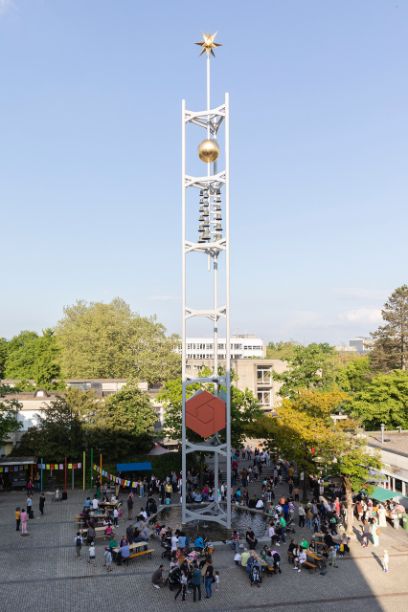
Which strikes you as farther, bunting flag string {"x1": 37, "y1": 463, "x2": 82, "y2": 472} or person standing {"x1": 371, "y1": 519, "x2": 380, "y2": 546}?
bunting flag string {"x1": 37, "y1": 463, "x2": 82, "y2": 472}

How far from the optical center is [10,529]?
2603 cm

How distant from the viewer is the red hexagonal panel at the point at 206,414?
25672 millimetres

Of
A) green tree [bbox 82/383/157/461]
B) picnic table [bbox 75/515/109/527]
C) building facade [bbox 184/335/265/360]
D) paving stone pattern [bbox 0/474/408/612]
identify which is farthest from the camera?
building facade [bbox 184/335/265/360]

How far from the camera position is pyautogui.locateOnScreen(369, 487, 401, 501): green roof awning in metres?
28.3

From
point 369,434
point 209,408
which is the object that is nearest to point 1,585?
point 209,408

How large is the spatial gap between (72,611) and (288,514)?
13.0m

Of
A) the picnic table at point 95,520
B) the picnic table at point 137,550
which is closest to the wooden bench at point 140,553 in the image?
the picnic table at point 137,550

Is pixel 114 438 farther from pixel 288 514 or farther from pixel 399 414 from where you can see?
pixel 399 414

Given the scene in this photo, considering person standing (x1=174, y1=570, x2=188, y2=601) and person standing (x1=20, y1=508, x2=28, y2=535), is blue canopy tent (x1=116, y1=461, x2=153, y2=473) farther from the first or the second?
person standing (x1=174, y1=570, x2=188, y2=601)

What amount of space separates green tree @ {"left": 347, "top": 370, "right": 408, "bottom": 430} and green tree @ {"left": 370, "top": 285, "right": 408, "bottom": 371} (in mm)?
15146

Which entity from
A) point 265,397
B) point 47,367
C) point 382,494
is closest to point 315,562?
point 382,494

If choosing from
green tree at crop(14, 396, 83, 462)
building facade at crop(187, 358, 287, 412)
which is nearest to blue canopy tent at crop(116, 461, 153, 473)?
green tree at crop(14, 396, 83, 462)

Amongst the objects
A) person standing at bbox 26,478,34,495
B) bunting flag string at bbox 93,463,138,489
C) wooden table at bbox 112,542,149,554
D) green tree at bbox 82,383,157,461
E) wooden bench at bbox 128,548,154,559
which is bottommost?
wooden bench at bbox 128,548,154,559

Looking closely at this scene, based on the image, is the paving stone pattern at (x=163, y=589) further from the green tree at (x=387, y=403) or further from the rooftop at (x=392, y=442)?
the green tree at (x=387, y=403)
